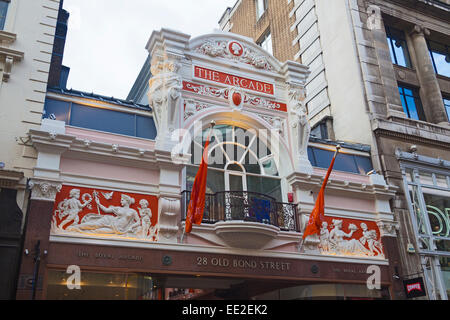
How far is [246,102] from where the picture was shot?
16766 mm

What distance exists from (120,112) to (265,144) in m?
5.53

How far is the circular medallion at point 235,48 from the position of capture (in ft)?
56.7

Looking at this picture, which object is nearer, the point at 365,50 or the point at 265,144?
the point at 265,144

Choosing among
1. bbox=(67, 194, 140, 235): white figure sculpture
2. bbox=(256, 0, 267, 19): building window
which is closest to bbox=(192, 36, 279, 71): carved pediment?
bbox=(67, 194, 140, 235): white figure sculpture

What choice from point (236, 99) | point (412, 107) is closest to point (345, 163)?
point (236, 99)

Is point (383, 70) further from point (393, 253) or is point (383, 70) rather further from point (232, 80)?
point (393, 253)

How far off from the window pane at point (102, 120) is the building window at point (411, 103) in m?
13.3

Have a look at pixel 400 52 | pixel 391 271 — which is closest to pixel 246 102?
pixel 391 271

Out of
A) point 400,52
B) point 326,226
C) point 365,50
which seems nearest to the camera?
point 326,226

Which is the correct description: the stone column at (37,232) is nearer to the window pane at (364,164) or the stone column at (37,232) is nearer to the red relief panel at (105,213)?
the red relief panel at (105,213)

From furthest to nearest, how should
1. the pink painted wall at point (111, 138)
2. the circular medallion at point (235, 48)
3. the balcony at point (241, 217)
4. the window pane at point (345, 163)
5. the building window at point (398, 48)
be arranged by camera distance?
the building window at point (398, 48), the window pane at point (345, 163), the circular medallion at point (235, 48), the balcony at point (241, 217), the pink painted wall at point (111, 138)

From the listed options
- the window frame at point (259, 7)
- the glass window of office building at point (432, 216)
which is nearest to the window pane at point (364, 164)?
the glass window of office building at point (432, 216)

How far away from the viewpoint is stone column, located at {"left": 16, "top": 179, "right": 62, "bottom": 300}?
11.1 metres
